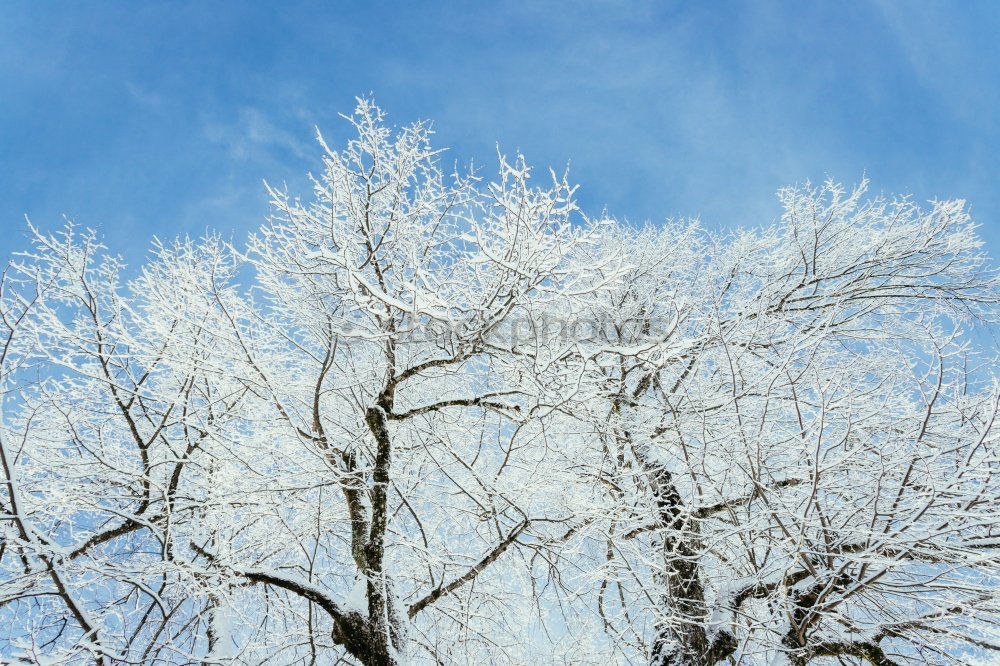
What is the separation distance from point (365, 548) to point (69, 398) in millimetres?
3447

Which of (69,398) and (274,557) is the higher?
(69,398)

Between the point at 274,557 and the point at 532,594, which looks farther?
the point at 274,557

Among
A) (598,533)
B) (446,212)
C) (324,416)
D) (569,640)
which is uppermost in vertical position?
(446,212)

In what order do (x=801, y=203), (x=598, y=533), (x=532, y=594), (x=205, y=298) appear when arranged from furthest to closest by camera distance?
1. (x=801, y=203)
2. (x=532, y=594)
3. (x=205, y=298)
4. (x=598, y=533)

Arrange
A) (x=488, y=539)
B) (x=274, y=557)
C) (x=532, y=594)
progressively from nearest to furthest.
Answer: (x=532, y=594) → (x=488, y=539) → (x=274, y=557)

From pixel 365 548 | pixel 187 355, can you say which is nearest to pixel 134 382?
pixel 187 355

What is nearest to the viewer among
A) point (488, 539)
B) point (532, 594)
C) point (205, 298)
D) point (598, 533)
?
point (598, 533)

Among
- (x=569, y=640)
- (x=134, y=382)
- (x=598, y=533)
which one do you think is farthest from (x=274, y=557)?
(x=598, y=533)

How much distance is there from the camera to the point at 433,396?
606 centimetres

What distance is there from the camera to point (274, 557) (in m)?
6.24

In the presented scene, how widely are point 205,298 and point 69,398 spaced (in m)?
2.16

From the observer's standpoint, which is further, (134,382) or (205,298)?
(134,382)

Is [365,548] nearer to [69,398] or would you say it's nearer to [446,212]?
[446,212]

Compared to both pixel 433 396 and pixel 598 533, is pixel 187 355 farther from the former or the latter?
pixel 598 533
